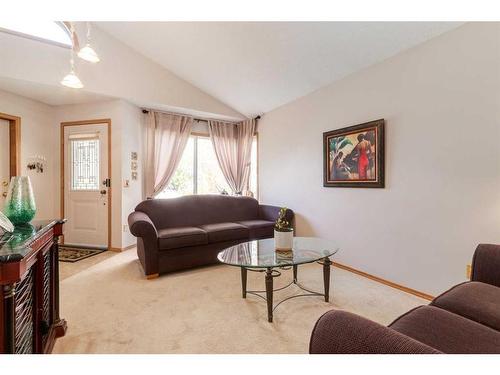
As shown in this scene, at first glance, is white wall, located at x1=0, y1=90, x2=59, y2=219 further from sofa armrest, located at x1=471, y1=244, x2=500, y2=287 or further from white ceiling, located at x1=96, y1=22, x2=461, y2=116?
sofa armrest, located at x1=471, y1=244, x2=500, y2=287

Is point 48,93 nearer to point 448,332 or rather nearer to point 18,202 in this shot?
point 18,202

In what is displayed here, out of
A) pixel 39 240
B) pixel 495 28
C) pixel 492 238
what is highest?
pixel 495 28

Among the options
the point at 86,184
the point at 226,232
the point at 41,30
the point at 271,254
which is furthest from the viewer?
the point at 86,184

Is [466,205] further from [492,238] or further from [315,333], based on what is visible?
[315,333]

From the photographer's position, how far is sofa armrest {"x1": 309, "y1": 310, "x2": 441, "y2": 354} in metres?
0.73

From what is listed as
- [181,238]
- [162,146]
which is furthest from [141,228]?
[162,146]

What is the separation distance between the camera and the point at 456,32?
211 centimetres

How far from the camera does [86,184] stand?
4137 millimetres

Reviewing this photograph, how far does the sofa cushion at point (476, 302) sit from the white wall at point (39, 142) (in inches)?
199

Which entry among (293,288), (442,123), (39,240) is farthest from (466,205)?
(39,240)

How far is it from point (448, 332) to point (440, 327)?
→ 0.11ft

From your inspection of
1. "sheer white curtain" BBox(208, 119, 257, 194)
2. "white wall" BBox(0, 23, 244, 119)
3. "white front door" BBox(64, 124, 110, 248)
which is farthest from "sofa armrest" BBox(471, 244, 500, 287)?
"white front door" BBox(64, 124, 110, 248)

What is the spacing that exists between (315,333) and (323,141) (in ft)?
9.41

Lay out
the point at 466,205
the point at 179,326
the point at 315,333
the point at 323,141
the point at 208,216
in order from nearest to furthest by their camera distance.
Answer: the point at 315,333
the point at 179,326
the point at 466,205
the point at 323,141
the point at 208,216
